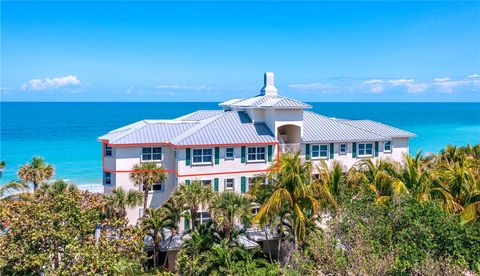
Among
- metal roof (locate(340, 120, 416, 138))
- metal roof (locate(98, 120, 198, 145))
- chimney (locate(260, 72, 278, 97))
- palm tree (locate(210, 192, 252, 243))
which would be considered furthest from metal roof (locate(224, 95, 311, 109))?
palm tree (locate(210, 192, 252, 243))

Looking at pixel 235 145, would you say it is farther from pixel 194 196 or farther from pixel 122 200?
pixel 122 200

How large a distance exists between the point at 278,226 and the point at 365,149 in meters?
12.9

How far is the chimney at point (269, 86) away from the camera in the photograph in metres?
40.4

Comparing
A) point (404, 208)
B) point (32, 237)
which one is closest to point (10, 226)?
point (32, 237)

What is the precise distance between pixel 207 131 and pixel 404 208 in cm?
1594

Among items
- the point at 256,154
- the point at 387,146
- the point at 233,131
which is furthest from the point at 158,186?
the point at 387,146

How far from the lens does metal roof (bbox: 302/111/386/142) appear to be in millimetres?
35522

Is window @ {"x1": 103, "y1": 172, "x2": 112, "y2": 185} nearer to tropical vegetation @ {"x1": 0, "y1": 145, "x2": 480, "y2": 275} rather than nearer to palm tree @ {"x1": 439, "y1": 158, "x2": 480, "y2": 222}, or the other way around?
tropical vegetation @ {"x1": 0, "y1": 145, "x2": 480, "y2": 275}

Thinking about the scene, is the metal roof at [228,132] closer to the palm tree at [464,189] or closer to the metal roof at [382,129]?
the metal roof at [382,129]

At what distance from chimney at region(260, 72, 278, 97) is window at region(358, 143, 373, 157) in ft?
29.4

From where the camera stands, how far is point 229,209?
25422mm

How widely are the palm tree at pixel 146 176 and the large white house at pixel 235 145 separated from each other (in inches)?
47.7

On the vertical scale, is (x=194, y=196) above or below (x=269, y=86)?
below

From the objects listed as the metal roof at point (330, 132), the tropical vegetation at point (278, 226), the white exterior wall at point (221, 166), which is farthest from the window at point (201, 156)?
the metal roof at point (330, 132)
